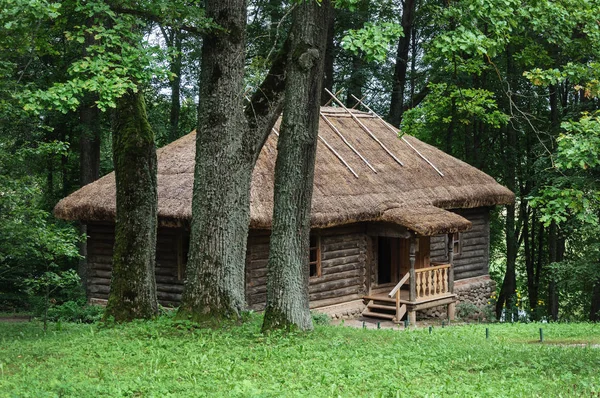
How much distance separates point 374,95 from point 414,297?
14857 millimetres

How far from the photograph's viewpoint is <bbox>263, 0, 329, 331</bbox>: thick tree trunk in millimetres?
11328

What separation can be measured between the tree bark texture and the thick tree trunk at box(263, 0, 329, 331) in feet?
3.13

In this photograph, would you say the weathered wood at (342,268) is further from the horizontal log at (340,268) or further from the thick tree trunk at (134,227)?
the thick tree trunk at (134,227)

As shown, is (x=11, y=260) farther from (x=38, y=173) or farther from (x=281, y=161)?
(x=281, y=161)

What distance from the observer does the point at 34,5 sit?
30.5ft

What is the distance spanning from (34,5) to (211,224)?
4376 mm

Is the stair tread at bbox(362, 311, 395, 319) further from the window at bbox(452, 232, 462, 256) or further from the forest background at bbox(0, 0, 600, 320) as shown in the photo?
the window at bbox(452, 232, 462, 256)

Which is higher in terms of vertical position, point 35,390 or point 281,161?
point 281,161

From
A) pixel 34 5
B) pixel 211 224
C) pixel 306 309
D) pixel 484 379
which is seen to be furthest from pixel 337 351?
pixel 34 5

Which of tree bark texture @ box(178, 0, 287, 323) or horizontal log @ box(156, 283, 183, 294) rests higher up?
tree bark texture @ box(178, 0, 287, 323)

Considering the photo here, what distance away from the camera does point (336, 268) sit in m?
20.6

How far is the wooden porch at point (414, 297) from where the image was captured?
66.7ft

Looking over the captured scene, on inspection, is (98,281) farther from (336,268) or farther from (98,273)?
(336,268)

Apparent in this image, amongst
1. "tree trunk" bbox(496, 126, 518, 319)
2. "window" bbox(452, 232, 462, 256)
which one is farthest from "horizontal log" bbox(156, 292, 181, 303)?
"tree trunk" bbox(496, 126, 518, 319)
